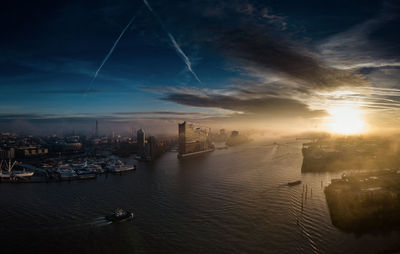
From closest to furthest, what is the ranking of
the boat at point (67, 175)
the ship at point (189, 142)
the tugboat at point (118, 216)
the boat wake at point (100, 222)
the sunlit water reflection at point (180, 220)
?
1. the sunlit water reflection at point (180, 220)
2. the boat wake at point (100, 222)
3. the tugboat at point (118, 216)
4. the boat at point (67, 175)
5. the ship at point (189, 142)

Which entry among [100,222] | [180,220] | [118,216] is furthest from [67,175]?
[180,220]

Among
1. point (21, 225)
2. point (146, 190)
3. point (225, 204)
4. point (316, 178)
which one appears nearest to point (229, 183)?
point (225, 204)

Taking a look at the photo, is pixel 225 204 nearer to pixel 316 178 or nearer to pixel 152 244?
pixel 152 244

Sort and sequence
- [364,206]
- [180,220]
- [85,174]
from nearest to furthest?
[180,220], [364,206], [85,174]

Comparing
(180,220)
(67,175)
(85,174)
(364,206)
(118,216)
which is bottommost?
→ (85,174)

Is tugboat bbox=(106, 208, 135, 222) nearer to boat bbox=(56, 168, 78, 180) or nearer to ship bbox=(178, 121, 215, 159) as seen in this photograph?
boat bbox=(56, 168, 78, 180)

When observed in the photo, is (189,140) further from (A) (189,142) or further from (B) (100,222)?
(B) (100,222)

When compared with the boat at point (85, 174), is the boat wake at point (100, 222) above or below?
above

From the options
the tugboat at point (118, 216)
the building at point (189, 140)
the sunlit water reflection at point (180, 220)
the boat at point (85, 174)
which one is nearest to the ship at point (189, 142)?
the building at point (189, 140)

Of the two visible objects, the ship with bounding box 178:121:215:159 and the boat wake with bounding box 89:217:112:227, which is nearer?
the boat wake with bounding box 89:217:112:227

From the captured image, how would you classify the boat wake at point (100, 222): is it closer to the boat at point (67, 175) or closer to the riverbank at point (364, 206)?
the riverbank at point (364, 206)

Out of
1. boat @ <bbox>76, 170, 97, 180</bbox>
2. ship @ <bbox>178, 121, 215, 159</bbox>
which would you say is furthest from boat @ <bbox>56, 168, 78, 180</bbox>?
ship @ <bbox>178, 121, 215, 159</bbox>
